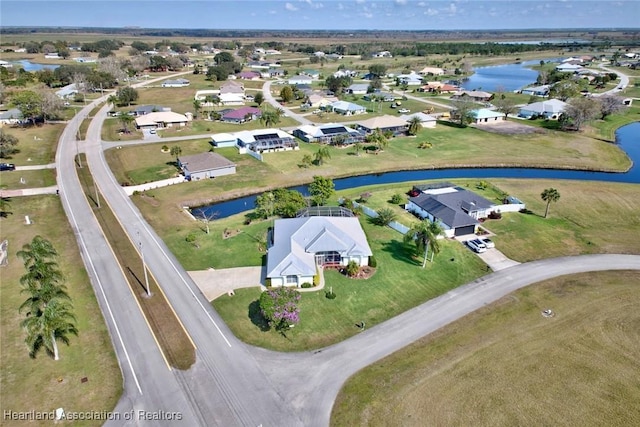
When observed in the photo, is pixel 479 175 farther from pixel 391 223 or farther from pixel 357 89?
pixel 357 89

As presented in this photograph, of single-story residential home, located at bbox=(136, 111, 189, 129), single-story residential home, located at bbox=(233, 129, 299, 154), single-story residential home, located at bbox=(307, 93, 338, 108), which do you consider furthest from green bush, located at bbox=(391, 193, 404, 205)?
single-story residential home, located at bbox=(307, 93, 338, 108)

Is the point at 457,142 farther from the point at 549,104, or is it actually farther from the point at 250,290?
the point at 250,290

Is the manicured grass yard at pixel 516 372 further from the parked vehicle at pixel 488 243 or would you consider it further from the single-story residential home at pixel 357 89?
the single-story residential home at pixel 357 89

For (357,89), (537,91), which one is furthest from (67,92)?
(537,91)

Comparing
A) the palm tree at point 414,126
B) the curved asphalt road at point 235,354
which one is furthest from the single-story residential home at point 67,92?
the palm tree at point 414,126

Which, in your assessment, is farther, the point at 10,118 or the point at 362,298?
the point at 10,118
